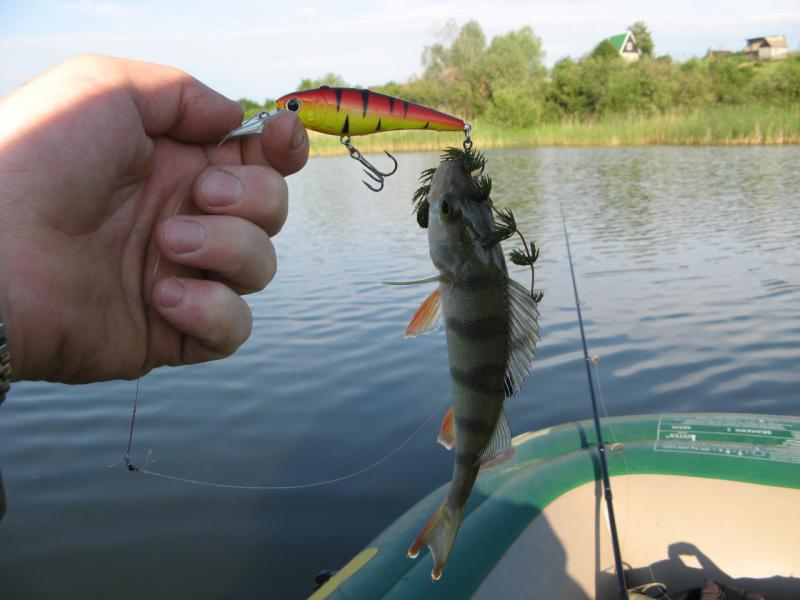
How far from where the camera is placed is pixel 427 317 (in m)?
1.34

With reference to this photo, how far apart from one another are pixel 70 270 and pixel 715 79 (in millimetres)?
35241

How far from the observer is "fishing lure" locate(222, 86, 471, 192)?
1.55 m

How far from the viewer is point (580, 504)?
3.47 metres

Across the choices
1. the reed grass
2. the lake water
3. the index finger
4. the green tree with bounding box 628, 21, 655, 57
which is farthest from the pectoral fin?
the green tree with bounding box 628, 21, 655, 57

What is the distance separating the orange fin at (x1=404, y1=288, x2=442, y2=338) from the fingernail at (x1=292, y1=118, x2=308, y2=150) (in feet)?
2.22

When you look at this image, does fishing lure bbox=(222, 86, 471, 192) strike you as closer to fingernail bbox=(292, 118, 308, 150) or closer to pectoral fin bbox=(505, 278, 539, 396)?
fingernail bbox=(292, 118, 308, 150)

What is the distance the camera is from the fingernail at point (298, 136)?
1765 mm

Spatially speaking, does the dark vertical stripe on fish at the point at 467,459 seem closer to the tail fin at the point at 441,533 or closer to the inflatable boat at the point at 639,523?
the tail fin at the point at 441,533

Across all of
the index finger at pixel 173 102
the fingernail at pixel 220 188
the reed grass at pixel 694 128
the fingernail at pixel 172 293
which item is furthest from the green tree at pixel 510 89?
the fingernail at pixel 172 293

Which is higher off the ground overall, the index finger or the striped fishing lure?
the index finger

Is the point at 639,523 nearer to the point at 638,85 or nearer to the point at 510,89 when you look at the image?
the point at 510,89

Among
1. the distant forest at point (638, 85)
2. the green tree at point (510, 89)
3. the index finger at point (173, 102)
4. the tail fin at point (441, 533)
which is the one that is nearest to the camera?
the tail fin at point (441, 533)

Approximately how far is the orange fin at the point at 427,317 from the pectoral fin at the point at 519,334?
0.49 ft

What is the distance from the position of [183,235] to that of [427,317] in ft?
2.88
